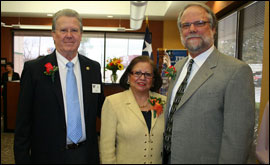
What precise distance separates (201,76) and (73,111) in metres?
0.93

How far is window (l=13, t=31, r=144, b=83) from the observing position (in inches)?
378

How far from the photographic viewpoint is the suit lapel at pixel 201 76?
1380 millimetres

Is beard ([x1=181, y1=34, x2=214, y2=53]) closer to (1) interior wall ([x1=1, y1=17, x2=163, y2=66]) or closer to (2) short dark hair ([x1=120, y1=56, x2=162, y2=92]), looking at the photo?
(2) short dark hair ([x1=120, y1=56, x2=162, y2=92])

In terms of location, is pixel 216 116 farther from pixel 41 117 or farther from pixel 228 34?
pixel 228 34

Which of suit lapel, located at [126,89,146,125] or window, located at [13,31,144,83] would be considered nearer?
suit lapel, located at [126,89,146,125]

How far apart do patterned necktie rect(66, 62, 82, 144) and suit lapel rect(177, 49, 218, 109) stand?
75 cm

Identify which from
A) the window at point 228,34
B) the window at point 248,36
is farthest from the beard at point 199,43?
the window at point 228,34

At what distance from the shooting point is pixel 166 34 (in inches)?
377

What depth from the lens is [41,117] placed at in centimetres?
169

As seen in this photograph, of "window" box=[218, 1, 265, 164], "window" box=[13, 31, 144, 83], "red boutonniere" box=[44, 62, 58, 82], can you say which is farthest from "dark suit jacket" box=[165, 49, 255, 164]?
"window" box=[13, 31, 144, 83]

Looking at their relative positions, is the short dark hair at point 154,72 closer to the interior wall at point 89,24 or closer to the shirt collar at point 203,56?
the shirt collar at point 203,56

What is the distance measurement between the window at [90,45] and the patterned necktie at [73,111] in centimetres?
793

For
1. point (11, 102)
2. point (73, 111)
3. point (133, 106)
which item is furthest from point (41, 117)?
point (11, 102)

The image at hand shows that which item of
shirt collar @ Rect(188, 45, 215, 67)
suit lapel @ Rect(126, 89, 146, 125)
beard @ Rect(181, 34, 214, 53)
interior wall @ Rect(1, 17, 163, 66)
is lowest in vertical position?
suit lapel @ Rect(126, 89, 146, 125)
